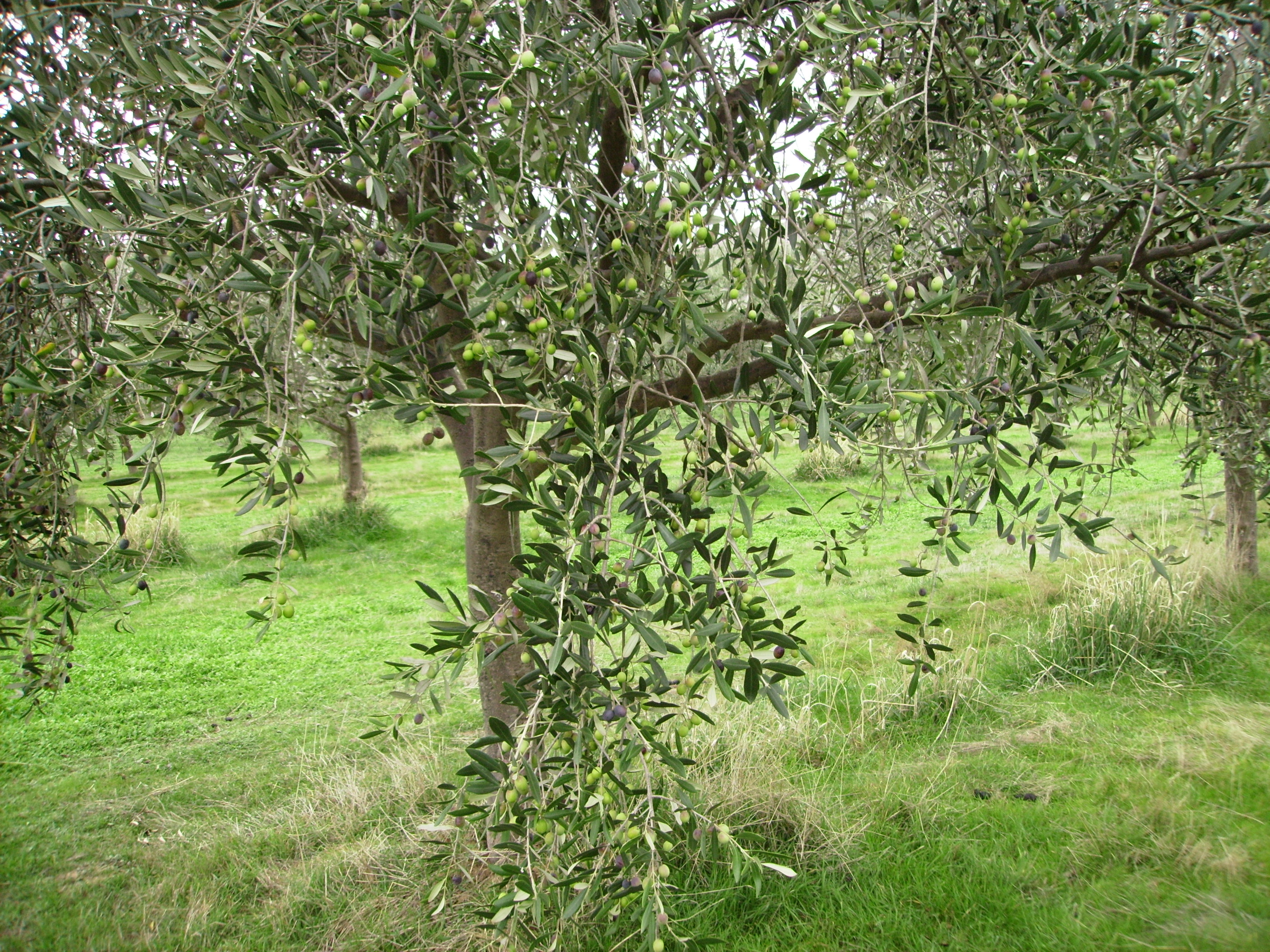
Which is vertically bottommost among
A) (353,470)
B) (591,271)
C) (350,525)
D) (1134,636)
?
(350,525)

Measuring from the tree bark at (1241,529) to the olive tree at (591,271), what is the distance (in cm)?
433

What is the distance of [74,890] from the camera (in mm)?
3697

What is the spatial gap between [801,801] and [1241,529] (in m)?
4.96

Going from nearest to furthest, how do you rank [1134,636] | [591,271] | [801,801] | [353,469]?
[591,271] → [801,801] → [1134,636] → [353,469]

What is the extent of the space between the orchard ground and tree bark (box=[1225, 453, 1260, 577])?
0.14 m

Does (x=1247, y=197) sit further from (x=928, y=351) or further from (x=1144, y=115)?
(x=928, y=351)

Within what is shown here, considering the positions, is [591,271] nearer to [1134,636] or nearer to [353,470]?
[1134,636]

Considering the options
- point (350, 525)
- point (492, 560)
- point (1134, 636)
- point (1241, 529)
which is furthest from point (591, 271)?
point (350, 525)

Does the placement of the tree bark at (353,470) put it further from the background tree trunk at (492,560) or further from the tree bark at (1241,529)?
the tree bark at (1241,529)

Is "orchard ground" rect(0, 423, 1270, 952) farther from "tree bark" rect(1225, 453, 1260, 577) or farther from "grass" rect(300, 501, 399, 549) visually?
"grass" rect(300, 501, 399, 549)

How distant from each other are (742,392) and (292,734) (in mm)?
4803

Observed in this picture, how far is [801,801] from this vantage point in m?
3.75

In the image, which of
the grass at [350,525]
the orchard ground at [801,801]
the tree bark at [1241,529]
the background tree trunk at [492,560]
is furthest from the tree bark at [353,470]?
the tree bark at [1241,529]

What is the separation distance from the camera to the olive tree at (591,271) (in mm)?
1797
